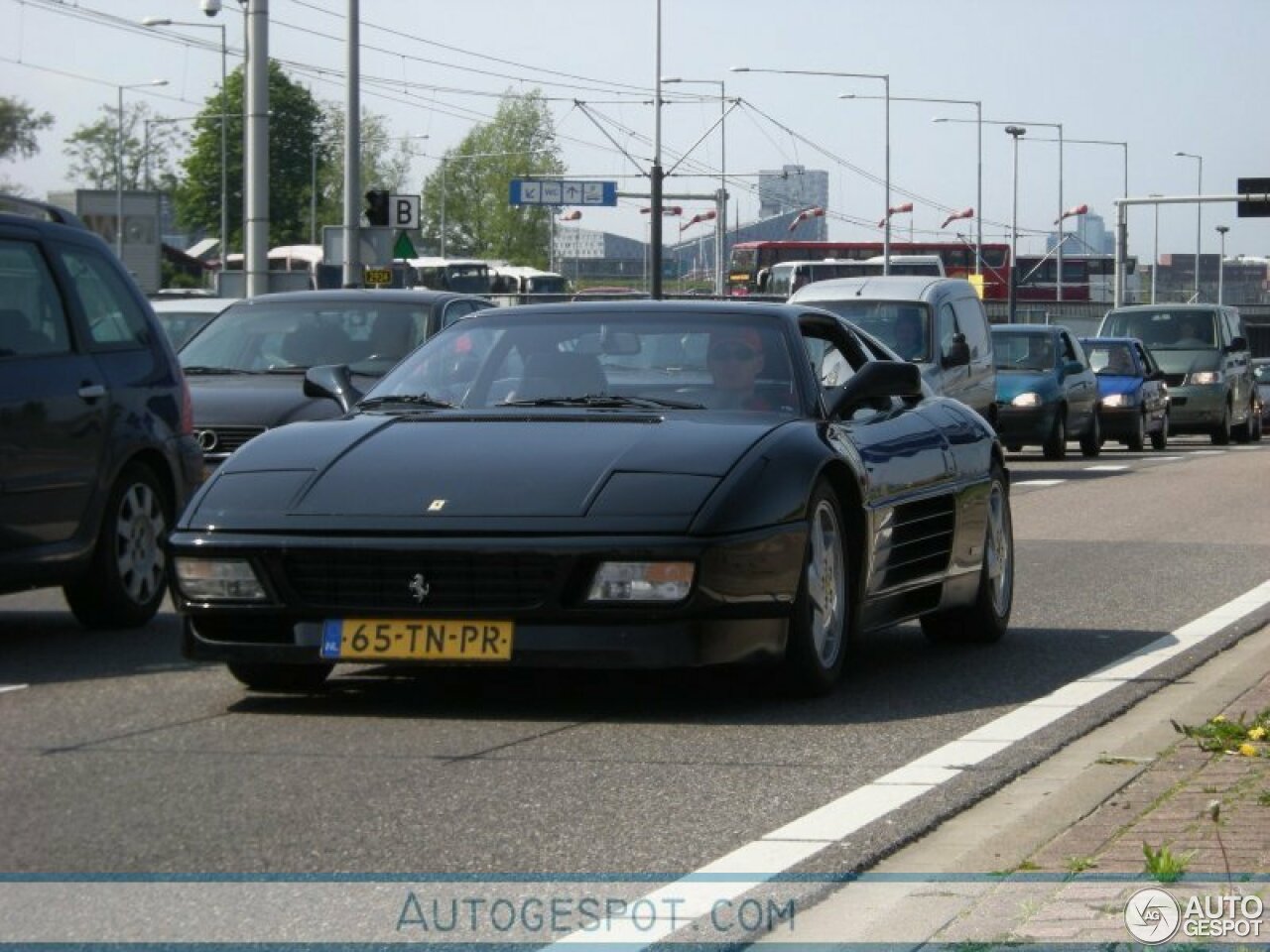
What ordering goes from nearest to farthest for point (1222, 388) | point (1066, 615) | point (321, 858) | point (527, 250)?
point (321, 858), point (1066, 615), point (1222, 388), point (527, 250)

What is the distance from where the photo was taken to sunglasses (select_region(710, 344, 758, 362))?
895cm

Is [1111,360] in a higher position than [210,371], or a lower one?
lower

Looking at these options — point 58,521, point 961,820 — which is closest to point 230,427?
point 58,521

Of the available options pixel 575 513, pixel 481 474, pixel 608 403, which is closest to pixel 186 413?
pixel 608 403

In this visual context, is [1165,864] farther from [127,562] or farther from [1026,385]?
[1026,385]

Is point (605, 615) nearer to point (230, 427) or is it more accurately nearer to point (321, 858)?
point (321, 858)

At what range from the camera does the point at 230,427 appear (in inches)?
607

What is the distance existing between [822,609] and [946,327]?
15559 millimetres

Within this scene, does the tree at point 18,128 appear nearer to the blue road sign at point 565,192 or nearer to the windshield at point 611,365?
the blue road sign at point 565,192

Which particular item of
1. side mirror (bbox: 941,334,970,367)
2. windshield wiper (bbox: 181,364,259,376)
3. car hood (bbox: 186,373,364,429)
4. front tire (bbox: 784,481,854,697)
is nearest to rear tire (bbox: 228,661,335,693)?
front tire (bbox: 784,481,854,697)

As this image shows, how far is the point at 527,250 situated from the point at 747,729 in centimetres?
12208

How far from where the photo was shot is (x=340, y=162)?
131 meters

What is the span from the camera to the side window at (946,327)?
917 inches

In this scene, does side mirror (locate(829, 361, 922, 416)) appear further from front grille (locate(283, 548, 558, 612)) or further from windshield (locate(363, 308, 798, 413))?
front grille (locate(283, 548, 558, 612))
